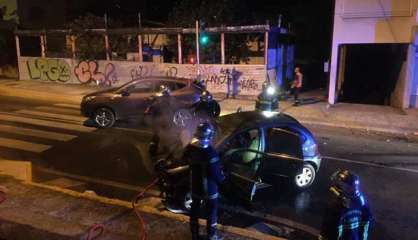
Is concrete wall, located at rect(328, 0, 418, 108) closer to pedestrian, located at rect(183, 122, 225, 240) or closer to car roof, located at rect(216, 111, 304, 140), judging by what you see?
car roof, located at rect(216, 111, 304, 140)

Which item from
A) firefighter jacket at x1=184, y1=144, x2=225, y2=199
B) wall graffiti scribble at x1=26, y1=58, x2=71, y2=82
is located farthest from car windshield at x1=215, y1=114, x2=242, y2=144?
wall graffiti scribble at x1=26, y1=58, x2=71, y2=82

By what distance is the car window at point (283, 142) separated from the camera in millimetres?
7531

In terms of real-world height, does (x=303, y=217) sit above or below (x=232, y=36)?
below

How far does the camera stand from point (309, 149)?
798 centimetres

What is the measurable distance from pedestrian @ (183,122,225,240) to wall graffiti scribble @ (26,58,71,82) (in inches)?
794

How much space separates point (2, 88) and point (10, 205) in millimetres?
17304

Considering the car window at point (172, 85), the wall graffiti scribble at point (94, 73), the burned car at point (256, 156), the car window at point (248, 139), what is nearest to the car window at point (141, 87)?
the car window at point (172, 85)

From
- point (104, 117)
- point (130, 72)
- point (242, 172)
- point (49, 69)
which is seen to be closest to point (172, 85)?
point (104, 117)

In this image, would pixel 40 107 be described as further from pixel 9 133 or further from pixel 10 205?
pixel 10 205

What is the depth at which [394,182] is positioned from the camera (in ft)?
28.4

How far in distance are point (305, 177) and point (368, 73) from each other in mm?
12627

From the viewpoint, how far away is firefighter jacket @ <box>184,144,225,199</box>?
5352 mm

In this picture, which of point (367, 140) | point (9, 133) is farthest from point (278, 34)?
point (9, 133)

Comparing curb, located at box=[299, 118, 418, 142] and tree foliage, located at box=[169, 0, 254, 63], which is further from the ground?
tree foliage, located at box=[169, 0, 254, 63]
